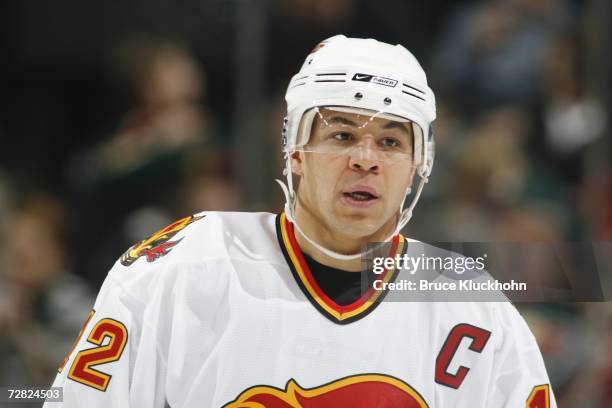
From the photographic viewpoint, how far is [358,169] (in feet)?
6.62

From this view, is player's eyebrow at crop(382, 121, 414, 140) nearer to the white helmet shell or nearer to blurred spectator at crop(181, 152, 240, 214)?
the white helmet shell

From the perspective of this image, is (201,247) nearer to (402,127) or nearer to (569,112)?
(402,127)

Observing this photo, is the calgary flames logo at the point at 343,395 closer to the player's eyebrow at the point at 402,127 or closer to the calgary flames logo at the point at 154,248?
the calgary flames logo at the point at 154,248

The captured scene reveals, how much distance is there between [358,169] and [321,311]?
29 centimetres

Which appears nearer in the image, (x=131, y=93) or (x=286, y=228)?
(x=286, y=228)

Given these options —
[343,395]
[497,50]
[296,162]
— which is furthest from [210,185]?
[343,395]

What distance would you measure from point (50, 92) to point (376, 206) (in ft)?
6.92

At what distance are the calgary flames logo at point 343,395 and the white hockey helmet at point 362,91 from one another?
0.26 metres

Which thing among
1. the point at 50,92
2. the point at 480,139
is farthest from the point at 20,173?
the point at 480,139

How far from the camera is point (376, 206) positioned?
2.02 m

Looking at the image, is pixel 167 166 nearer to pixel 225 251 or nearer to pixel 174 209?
pixel 174 209

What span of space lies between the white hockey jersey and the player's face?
137mm

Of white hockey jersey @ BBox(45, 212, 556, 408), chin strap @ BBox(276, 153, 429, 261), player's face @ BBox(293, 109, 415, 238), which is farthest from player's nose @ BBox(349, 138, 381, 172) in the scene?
white hockey jersey @ BBox(45, 212, 556, 408)

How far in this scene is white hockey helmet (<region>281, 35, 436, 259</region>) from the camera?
6.55 ft
